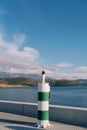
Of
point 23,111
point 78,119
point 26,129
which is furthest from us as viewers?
point 23,111

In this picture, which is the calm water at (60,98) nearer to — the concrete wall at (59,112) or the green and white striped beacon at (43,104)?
Result: the concrete wall at (59,112)

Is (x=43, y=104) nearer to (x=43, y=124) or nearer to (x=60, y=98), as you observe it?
(x=43, y=124)

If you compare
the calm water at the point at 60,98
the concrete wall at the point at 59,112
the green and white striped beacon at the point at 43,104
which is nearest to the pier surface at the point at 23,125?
the green and white striped beacon at the point at 43,104

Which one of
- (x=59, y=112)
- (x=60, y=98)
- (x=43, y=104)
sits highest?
(x=60, y=98)

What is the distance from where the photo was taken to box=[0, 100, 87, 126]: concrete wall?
872 centimetres

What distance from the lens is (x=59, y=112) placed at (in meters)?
9.39

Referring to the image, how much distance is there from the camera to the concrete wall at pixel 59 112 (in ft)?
28.6

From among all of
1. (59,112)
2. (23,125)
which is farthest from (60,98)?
(23,125)

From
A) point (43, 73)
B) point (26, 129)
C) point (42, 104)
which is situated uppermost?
point (43, 73)

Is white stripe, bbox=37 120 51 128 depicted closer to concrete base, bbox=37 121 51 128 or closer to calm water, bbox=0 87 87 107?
concrete base, bbox=37 121 51 128

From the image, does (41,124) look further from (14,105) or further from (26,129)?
(14,105)

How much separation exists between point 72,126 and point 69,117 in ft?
2.83

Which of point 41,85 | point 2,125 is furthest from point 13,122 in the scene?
point 41,85

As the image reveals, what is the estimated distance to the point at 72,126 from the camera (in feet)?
26.8
